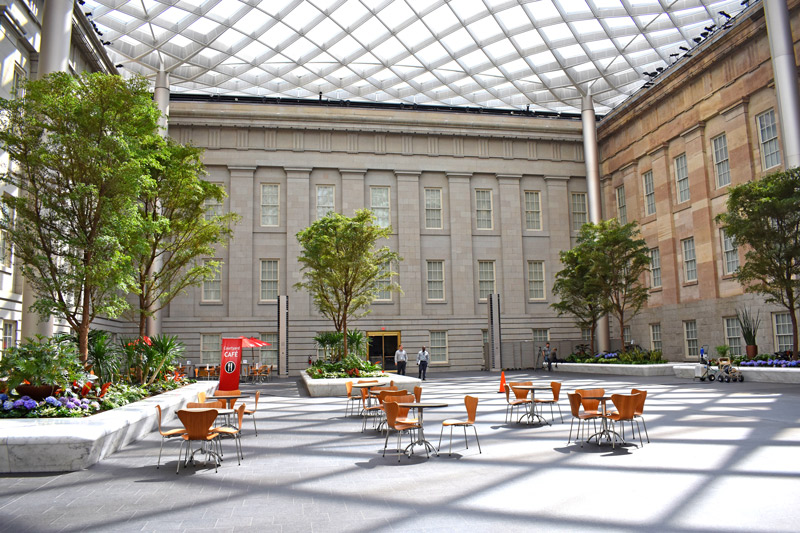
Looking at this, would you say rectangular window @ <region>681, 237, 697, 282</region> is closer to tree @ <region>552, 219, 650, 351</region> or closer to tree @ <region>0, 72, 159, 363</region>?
tree @ <region>552, 219, 650, 351</region>

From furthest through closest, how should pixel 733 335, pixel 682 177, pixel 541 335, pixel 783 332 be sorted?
pixel 541 335 → pixel 682 177 → pixel 733 335 → pixel 783 332

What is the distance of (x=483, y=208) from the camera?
127 feet

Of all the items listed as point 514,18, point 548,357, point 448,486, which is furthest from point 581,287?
point 448,486

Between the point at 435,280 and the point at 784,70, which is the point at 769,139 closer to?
the point at 784,70

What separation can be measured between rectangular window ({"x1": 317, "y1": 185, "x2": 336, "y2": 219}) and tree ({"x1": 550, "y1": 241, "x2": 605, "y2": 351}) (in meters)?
14.5

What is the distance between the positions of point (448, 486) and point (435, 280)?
30076mm

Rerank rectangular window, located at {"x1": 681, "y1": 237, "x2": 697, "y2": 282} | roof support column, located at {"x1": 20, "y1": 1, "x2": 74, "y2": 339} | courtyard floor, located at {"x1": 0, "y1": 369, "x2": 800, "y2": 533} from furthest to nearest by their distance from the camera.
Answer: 1. rectangular window, located at {"x1": 681, "y1": 237, "x2": 697, "y2": 282}
2. roof support column, located at {"x1": 20, "y1": 1, "x2": 74, "y2": 339}
3. courtyard floor, located at {"x1": 0, "y1": 369, "x2": 800, "y2": 533}

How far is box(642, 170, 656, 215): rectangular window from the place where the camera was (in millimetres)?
34875

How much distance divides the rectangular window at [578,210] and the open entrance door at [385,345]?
47.4 ft

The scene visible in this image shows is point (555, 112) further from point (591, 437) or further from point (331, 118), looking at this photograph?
point (591, 437)

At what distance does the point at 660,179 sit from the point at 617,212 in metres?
5.01

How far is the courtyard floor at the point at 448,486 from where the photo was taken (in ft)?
19.5

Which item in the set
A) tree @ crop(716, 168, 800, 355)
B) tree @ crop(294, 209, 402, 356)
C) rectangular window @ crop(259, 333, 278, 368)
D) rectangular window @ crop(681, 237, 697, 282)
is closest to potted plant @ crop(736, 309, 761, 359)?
tree @ crop(716, 168, 800, 355)

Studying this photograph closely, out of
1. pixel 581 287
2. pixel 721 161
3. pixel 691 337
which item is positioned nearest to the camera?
pixel 721 161
